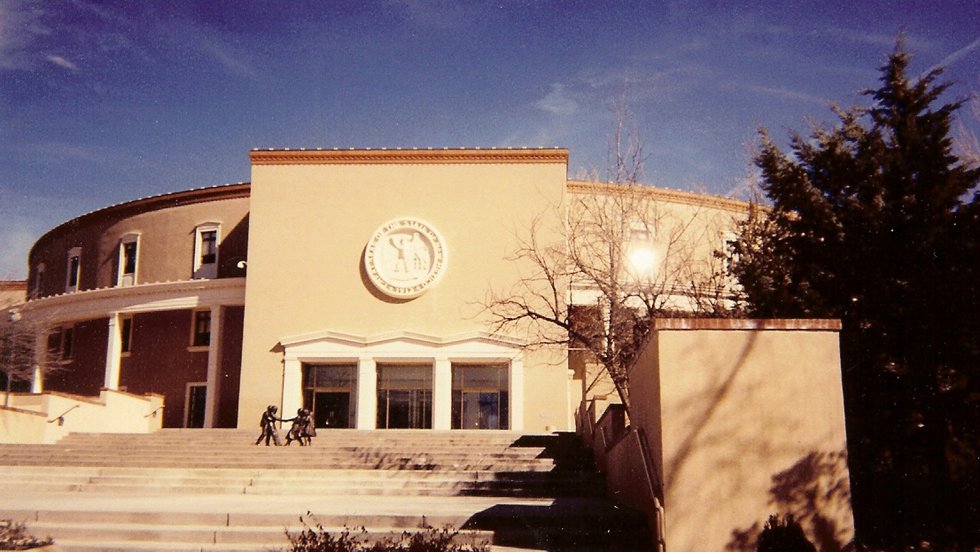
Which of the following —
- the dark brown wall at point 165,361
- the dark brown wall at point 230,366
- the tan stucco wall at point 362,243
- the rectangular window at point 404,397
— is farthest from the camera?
the dark brown wall at point 165,361

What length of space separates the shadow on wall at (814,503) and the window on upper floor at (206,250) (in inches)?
1179

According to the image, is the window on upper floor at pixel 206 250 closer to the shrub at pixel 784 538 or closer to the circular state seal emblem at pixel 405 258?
the circular state seal emblem at pixel 405 258

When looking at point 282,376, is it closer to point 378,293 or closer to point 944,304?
point 378,293

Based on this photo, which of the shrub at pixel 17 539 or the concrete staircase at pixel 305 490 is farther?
the concrete staircase at pixel 305 490

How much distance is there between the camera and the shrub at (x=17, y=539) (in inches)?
316

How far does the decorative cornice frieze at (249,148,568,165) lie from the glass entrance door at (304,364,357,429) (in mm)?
8025

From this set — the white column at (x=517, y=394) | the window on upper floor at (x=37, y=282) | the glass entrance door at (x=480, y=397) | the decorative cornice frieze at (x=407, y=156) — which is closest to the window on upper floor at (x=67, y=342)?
the window on upper floor at (x=37, y=282)

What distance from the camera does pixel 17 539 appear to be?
820 cm

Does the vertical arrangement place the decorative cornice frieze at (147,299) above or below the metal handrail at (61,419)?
above

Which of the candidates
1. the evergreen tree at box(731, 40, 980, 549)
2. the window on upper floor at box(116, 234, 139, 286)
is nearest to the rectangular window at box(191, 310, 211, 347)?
the window on upper floor at box(116, 234, 139, 286)

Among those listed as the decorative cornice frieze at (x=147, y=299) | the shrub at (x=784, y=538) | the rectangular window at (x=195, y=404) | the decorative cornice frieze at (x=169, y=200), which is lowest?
the shrub at (x=784, y=538)

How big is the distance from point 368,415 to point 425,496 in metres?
15.1

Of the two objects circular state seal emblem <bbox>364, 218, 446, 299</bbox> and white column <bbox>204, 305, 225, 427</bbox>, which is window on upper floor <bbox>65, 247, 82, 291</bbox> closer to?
white column <bbox>204, 305, 225, 427</bbox>

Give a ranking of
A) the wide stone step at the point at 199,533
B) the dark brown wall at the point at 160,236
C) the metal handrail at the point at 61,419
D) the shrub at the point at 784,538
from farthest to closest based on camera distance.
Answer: the dark brown wall at the point at 160,236 → the metal handrail at the point at 61,419 → the wide stone step at the point at 199,533 → the shrub at the point at 784,538
